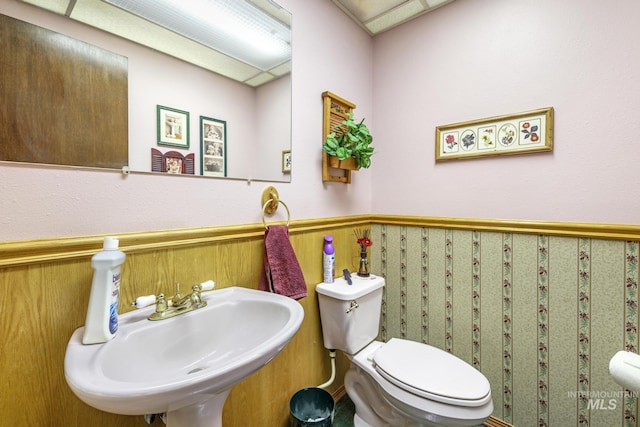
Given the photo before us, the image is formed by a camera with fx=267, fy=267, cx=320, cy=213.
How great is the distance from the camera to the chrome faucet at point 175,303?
2.49ft

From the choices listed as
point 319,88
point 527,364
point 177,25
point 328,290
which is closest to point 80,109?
point 177,25

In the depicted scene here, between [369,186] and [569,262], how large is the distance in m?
1.08

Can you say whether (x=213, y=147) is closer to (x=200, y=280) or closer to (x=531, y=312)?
(x=200, y=280)

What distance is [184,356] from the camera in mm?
799

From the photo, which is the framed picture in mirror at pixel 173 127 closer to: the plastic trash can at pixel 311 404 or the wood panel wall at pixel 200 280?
the wood panel wall at pixel 200 280

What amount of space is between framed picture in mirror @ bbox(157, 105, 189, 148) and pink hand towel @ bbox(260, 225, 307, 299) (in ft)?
1.51

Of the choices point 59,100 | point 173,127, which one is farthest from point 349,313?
point 59,100

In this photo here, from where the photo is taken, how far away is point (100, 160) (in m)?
0.75

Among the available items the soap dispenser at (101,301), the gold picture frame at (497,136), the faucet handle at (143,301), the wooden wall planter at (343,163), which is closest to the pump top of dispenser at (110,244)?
the soap dispenser at (101,301)

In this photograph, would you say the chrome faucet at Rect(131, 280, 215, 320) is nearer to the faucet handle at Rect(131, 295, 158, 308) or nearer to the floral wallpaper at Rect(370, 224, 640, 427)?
the faucet handle at Rect(131, 295, 158, 308)

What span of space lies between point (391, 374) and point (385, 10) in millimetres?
1894

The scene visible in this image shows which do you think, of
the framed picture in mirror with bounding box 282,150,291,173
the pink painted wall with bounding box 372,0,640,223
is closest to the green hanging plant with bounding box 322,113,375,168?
the framed picture in mirror with bounding box 282,150,291,173

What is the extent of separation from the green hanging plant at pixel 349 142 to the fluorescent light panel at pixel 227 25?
1.41ft

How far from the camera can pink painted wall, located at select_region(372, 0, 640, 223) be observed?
1097 millimetres
